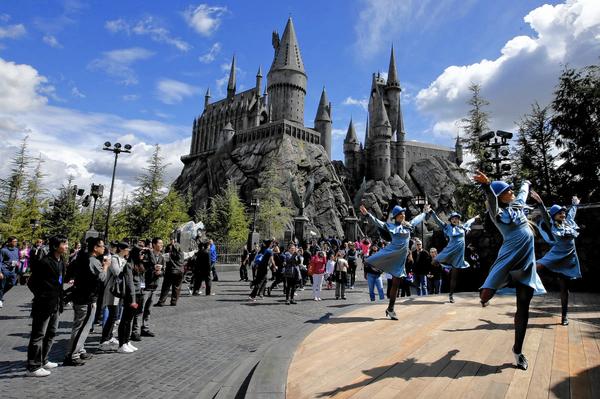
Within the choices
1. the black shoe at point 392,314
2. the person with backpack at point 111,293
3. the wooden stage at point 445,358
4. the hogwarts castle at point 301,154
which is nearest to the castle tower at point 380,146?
the hogwarts castle at point 301,154

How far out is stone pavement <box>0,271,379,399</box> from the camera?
4199 millimetres

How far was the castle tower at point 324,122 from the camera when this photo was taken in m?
80.6

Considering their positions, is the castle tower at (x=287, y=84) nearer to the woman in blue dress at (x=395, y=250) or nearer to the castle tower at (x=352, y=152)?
the castle tower at (x=352, y=152)

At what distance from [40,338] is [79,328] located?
53 centimetres

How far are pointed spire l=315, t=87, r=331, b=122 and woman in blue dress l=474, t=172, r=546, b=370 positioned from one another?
80.5 metres

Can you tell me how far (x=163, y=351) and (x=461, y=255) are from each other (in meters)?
7.27

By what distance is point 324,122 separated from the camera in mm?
81875

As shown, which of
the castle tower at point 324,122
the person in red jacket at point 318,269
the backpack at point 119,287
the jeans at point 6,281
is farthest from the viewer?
the castle tower at point 324,122

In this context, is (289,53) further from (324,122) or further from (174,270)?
(174,270)

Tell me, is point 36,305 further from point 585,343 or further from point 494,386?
point 585,343

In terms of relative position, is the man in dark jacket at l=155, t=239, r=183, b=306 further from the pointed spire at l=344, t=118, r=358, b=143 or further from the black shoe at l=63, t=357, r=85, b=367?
the pointed spire at l=344, t=118, r=358, b=143

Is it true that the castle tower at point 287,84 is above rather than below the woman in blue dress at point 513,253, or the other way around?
above

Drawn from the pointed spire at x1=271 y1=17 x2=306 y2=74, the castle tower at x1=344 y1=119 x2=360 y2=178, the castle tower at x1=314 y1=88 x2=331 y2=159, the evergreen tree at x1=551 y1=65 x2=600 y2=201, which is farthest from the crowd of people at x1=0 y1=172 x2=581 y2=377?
the pointed spire at x1=271 y1=17 x2=306 y2=74

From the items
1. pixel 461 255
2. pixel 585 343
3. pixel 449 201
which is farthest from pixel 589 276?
pixel 449 201
